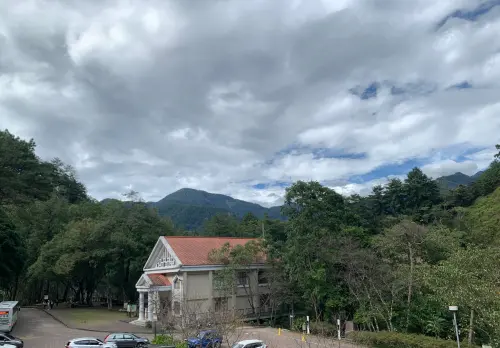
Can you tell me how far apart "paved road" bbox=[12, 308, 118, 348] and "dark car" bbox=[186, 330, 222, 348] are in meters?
10.2

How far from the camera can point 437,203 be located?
218ft

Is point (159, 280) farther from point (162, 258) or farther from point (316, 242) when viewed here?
point (316, 242)

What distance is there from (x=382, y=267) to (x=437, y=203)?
42711 millimetres

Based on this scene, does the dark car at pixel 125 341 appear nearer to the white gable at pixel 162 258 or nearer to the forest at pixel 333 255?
the white gable at pixel 162 258

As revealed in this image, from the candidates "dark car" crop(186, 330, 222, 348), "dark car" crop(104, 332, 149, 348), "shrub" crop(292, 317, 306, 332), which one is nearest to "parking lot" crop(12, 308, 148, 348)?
"dark car" crop(104, 332, 149, 348)

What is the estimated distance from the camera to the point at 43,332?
105 feet

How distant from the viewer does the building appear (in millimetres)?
35750

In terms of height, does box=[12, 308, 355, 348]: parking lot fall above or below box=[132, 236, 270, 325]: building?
below

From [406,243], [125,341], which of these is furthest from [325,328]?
[125,341]

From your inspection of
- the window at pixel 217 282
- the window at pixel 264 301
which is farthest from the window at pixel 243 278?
the window at pixel 217 282

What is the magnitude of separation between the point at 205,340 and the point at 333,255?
13888mm

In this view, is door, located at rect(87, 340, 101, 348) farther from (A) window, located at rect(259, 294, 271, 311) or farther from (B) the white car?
(A) window, located at rect(259, 294, 271, 311)

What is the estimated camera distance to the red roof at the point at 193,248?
37.0 meters

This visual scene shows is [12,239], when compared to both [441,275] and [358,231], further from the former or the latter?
[441,275]
